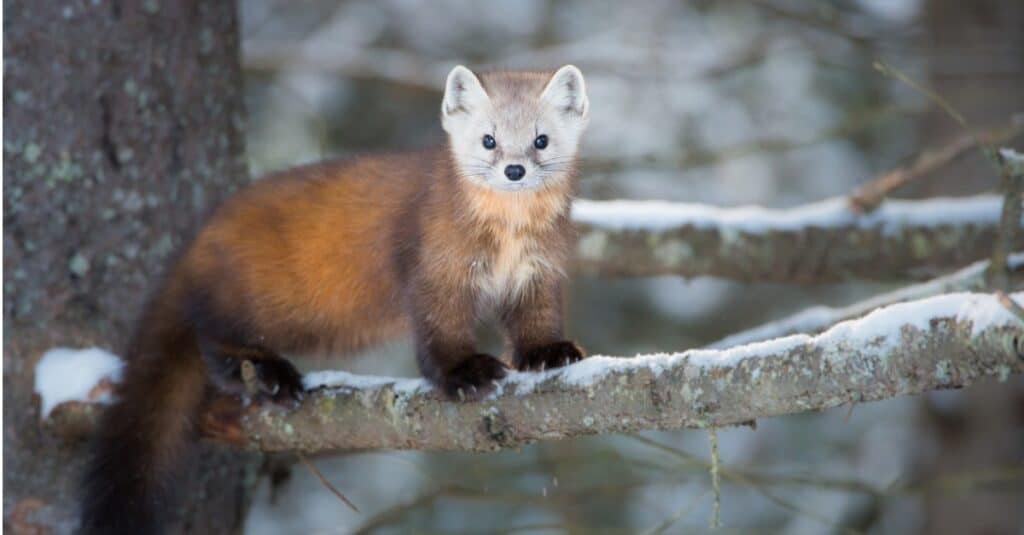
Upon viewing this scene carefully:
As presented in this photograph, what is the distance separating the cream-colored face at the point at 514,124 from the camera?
12.8ft

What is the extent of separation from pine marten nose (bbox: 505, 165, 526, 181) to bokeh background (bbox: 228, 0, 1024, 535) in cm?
262

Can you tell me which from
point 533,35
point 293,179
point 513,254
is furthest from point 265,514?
point 513,254

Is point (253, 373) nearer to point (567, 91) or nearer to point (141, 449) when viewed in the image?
point (141, 449)

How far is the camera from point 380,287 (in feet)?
14.7

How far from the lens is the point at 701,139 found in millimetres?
9242

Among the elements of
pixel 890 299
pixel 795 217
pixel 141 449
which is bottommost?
pixel 141 449

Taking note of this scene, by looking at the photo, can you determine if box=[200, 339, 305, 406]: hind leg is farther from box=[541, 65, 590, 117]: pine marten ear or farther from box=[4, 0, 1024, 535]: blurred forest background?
box=[4, 0, 1024, 535]: blurred forest background

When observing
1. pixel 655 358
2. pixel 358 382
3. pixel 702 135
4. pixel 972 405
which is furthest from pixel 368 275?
pixel 702 135

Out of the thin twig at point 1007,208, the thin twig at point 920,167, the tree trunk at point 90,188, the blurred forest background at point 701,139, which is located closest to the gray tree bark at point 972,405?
the blurred forest background at point 701,139

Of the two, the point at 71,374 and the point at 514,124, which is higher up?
the point at 514,124

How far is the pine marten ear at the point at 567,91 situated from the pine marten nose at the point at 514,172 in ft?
0.96

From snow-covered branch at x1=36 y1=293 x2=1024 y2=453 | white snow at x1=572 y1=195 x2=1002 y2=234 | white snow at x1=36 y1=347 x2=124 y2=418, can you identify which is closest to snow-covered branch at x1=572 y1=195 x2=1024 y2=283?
→ white snow at x1=572 y1=195 x2=1002 y2=234

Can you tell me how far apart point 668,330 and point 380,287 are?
16.1ft

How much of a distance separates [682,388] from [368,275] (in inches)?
58.5
